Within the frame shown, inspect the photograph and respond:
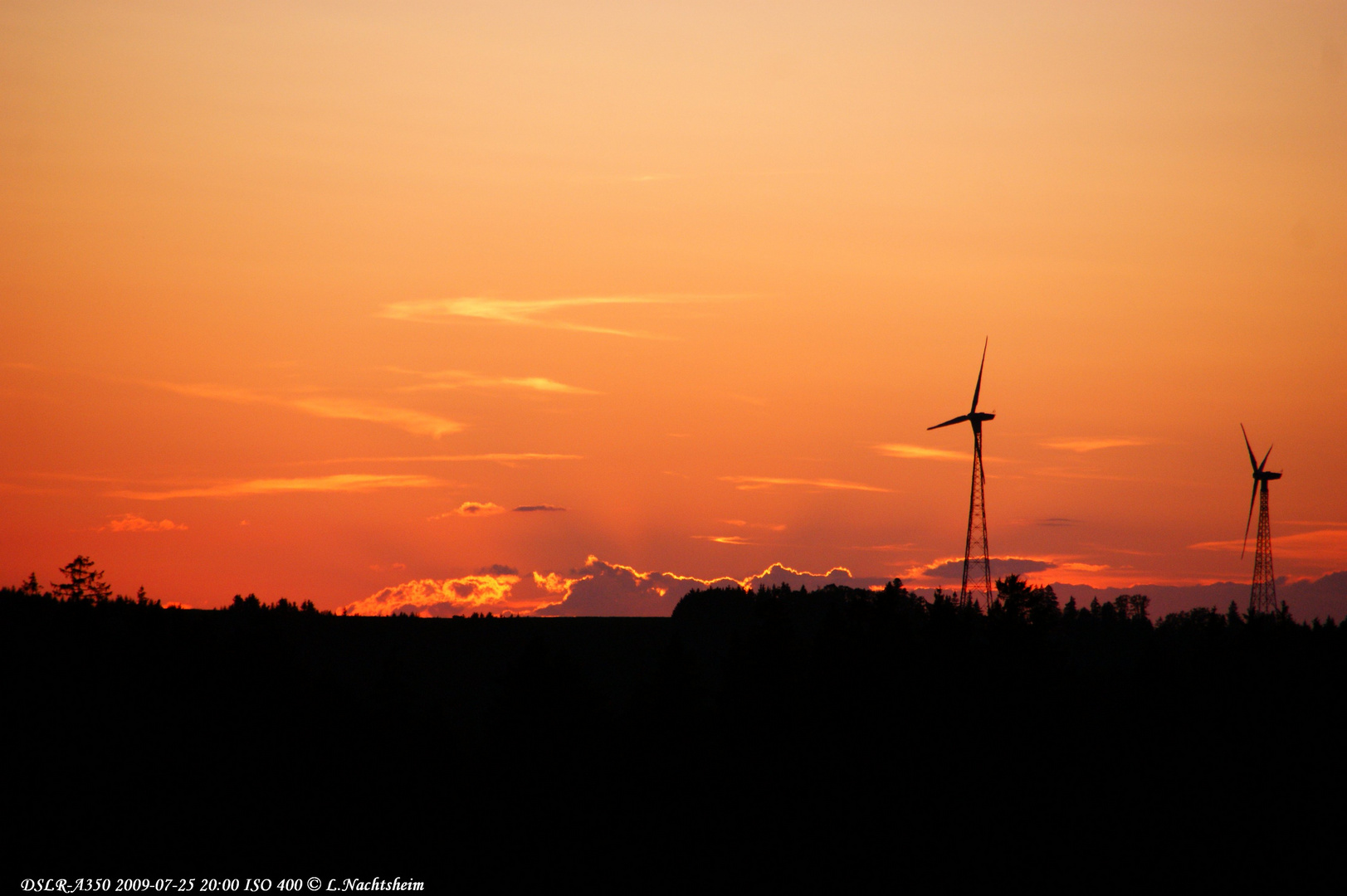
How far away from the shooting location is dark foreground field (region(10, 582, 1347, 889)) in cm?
10906

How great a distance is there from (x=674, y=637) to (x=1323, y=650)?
65.0 metres

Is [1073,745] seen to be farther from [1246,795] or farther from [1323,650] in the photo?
[1323,650]

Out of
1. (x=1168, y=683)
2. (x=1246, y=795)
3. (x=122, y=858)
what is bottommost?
(x=122, y=858)

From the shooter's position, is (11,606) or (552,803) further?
(11,606)

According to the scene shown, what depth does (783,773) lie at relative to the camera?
112750 millimetres

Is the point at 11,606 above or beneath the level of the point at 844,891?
above

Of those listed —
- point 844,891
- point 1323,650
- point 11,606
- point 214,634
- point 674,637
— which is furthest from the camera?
point 11,606

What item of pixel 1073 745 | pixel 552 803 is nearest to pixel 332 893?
pixel 552 803

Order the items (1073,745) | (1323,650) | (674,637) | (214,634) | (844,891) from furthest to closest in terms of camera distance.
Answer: (214,634)
(1323,650)
(674,637)
(1073,745)
(844,891)

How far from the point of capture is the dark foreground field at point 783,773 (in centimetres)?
10906

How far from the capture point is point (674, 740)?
114 metres

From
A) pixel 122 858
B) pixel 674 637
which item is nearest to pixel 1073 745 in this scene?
pixel 674 637

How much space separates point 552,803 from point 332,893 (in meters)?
17.1

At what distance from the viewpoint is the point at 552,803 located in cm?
11119
